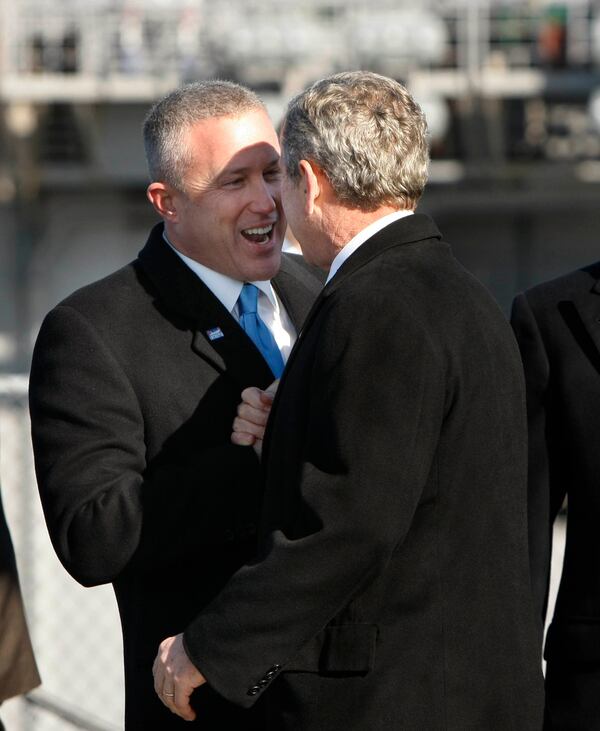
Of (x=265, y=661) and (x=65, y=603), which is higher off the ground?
(x=265, y=661)

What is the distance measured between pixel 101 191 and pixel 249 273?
15.3 m

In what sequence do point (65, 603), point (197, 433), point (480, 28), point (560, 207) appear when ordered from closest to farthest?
1. point (197, 433)
2. point (65, 603)
3. point (480, 28)
4. point (560, 207)

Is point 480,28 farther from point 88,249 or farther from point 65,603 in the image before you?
point 65,603

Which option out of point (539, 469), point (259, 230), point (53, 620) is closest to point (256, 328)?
point (259, 230)

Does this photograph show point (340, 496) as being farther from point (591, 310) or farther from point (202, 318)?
point (591, 310)

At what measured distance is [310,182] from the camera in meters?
2.14

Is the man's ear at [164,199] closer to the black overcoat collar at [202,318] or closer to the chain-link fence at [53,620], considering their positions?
the black overcoat collar at [202,318]

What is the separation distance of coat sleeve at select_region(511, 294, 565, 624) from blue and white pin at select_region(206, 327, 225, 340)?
698 millimetres

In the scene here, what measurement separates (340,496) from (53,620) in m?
2.79

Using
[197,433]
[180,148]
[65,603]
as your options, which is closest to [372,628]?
[197,433]

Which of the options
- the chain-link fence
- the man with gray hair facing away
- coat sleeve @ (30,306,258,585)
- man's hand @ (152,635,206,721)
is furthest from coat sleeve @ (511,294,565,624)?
the chain-link fence

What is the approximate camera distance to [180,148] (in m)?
2.58

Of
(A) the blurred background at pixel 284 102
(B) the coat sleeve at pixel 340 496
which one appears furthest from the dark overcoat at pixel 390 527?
(A) the blurred background at pixel 284 102

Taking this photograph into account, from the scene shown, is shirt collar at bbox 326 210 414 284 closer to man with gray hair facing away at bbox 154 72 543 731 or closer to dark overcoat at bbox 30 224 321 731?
Answer: man with gray hair facing away at bbox 154 72 543 731
